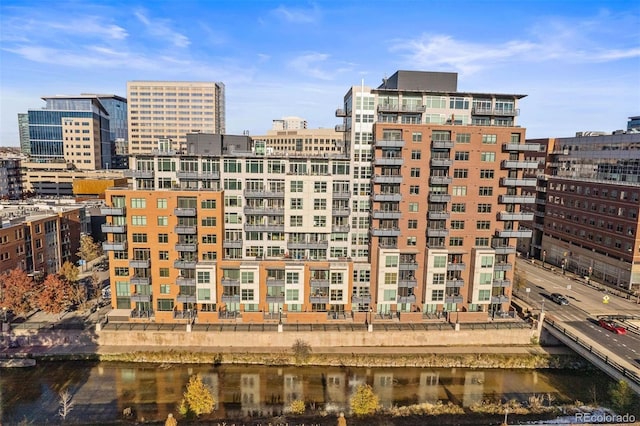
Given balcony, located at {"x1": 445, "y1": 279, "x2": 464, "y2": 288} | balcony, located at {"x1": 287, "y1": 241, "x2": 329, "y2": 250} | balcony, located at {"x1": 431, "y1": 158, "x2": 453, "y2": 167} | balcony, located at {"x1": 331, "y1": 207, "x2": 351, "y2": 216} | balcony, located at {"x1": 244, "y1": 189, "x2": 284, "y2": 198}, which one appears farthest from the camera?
balcony, located at {"x1": 445, "y1": 279, "x2": 464, "y2": 288}

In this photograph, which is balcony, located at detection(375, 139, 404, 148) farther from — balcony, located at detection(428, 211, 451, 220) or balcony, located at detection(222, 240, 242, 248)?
balcony, located at detection(222, 240, 242, 248)

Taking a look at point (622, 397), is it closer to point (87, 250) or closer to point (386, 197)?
point (386, 197)

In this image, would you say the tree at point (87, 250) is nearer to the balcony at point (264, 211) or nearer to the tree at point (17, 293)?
the tree at point (17, 293)

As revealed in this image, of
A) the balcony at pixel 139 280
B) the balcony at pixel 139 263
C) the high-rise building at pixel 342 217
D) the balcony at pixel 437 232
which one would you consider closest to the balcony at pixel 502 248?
the high-rise building at pixel 342 217

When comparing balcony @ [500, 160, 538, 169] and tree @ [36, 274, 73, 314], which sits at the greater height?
Answer: balcony @ [500, 160, 538, 169]

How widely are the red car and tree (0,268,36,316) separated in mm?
95725

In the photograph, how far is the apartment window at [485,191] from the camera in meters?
68.7

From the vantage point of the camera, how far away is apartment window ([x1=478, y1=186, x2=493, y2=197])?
2704 inches

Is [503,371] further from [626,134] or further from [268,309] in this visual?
[626,134]

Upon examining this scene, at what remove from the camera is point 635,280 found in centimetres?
8531

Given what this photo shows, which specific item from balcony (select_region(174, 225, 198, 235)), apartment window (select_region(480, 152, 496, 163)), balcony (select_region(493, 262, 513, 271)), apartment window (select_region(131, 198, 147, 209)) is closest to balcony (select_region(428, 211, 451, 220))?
apartment window (select_region(480, 152, 496, 163))

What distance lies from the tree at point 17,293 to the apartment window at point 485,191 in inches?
3054

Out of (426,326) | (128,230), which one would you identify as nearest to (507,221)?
(426,326)

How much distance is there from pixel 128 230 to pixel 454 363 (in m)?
56.7
